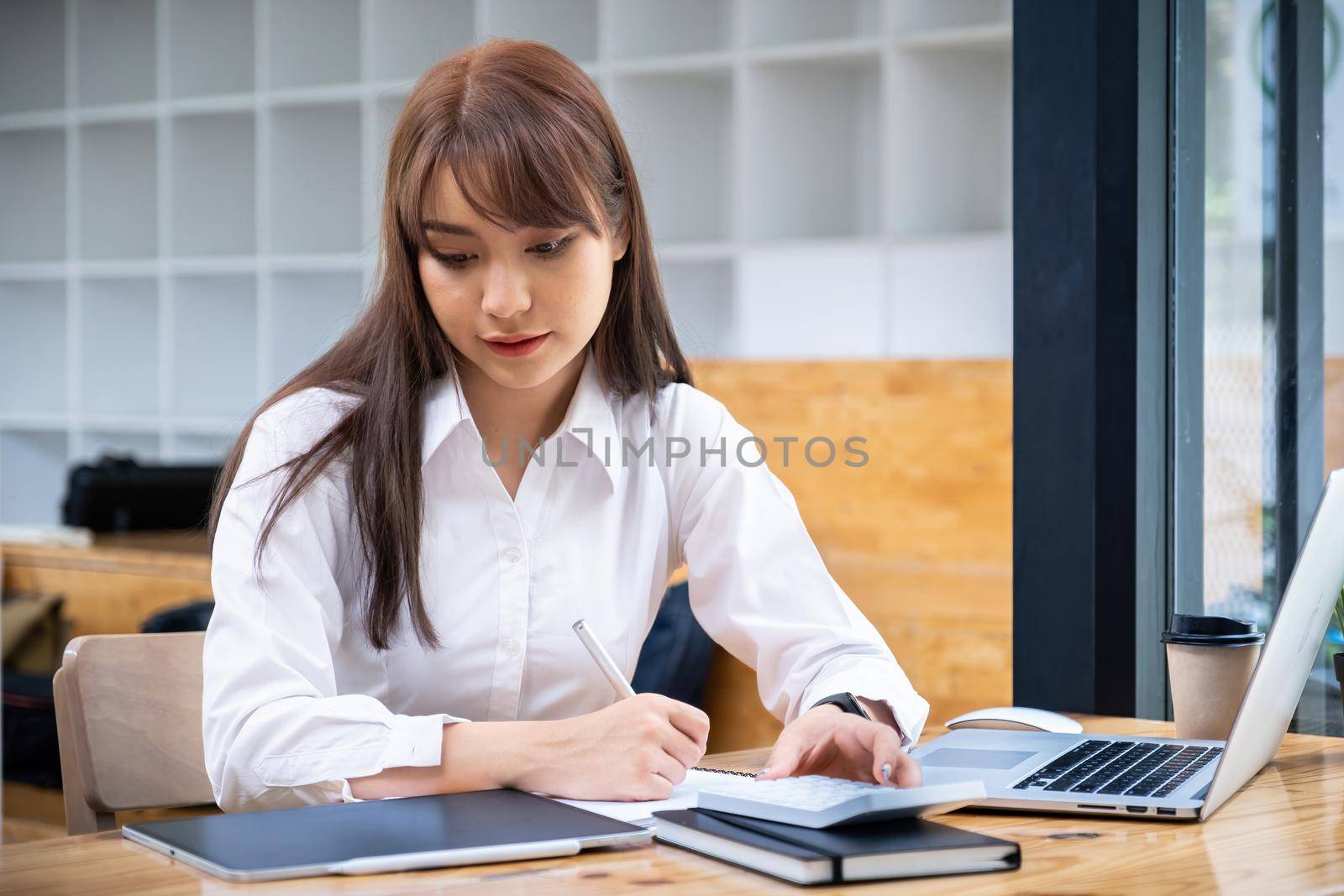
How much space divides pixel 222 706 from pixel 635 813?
397mm

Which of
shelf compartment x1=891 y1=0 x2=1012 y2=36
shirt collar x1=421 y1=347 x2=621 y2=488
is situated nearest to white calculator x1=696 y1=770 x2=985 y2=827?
shirt collar x1=421 y1=347 x2=621 y2=488

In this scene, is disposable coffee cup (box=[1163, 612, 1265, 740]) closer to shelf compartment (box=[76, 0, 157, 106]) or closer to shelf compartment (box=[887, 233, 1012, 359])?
shelf compartment (box=[887, 233, 1012, 359])

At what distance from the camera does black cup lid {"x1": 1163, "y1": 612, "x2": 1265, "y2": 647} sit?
4.56 feet

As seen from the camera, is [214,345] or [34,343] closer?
[214,345]

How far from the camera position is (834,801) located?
992 mm

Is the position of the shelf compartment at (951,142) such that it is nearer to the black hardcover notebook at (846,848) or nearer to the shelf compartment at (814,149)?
the shelf compartment at (814,149)

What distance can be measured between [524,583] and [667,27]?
231cm

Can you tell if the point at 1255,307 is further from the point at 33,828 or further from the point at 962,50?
the point at 33,828

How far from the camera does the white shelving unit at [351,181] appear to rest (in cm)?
309

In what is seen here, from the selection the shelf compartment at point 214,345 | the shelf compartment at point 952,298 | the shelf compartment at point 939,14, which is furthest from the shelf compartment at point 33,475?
the shelf compartment at point 939,14

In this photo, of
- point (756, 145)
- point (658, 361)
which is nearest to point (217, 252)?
point (756, 145)

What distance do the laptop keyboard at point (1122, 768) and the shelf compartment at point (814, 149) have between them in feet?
6.90

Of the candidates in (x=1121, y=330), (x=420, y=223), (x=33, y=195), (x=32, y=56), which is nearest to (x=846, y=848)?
(x=420, y=223)

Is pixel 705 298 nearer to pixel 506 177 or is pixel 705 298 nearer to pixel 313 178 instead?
pixel 313 178
